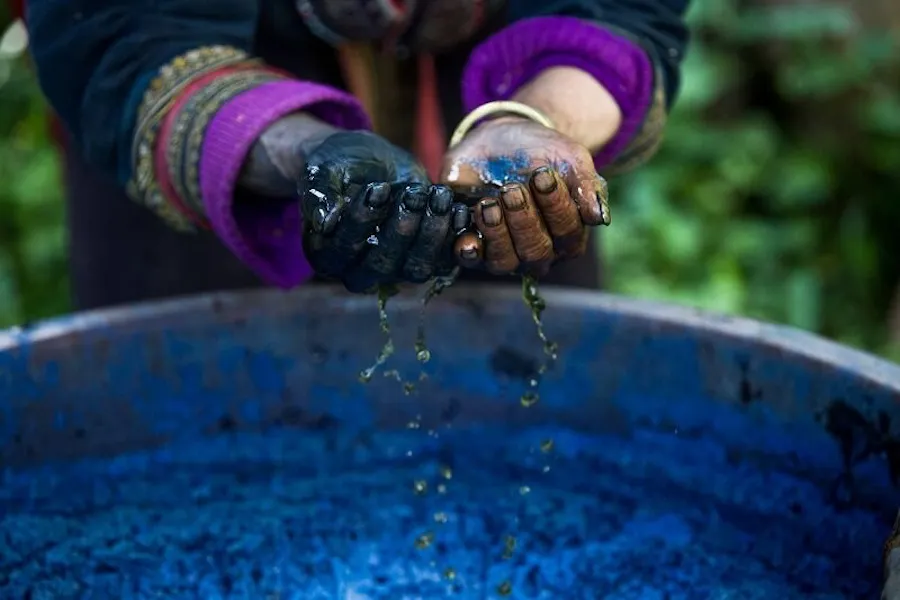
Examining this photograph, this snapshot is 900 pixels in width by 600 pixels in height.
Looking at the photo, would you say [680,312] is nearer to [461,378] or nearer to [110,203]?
[461,378]

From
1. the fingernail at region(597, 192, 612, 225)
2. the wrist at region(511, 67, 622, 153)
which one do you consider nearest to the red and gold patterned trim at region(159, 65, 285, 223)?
the wrist at region(511, 67, 622, 153)

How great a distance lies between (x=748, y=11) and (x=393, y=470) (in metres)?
1.94

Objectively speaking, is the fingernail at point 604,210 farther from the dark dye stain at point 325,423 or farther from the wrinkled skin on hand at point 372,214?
the dark dye stain at point 325,423

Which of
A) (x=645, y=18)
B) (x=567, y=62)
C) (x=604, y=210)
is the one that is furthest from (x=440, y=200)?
(x=645, y=18)

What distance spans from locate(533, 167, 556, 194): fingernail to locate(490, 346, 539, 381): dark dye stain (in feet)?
1.19

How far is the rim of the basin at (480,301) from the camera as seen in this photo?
107cm

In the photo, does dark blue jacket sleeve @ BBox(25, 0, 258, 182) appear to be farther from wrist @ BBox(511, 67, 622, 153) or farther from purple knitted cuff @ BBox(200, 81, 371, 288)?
wrist @ BBox(511, 67, 622, 153)

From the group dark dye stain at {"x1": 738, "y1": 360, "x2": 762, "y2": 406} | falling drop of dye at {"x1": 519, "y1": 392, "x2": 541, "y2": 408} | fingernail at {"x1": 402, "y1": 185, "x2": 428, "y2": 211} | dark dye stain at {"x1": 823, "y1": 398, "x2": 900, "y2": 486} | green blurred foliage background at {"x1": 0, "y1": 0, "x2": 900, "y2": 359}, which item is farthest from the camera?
green blurred foliage background at {"x1": 0, "y1": 0, "x2": 900, "y2": 359}

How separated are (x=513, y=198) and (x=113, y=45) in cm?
47

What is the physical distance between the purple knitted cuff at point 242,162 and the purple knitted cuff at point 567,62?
5.7 inches

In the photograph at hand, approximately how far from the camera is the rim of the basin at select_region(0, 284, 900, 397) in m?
1.07

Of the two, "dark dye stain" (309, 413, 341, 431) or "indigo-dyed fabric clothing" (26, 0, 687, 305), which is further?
"dark dye stain" (309, 413, 341, 431)

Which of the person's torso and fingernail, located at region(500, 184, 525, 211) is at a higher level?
the person's torso

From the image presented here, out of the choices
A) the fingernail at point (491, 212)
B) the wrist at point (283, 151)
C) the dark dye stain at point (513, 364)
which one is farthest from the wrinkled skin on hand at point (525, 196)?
the dark dye stain at point (513, 364)
